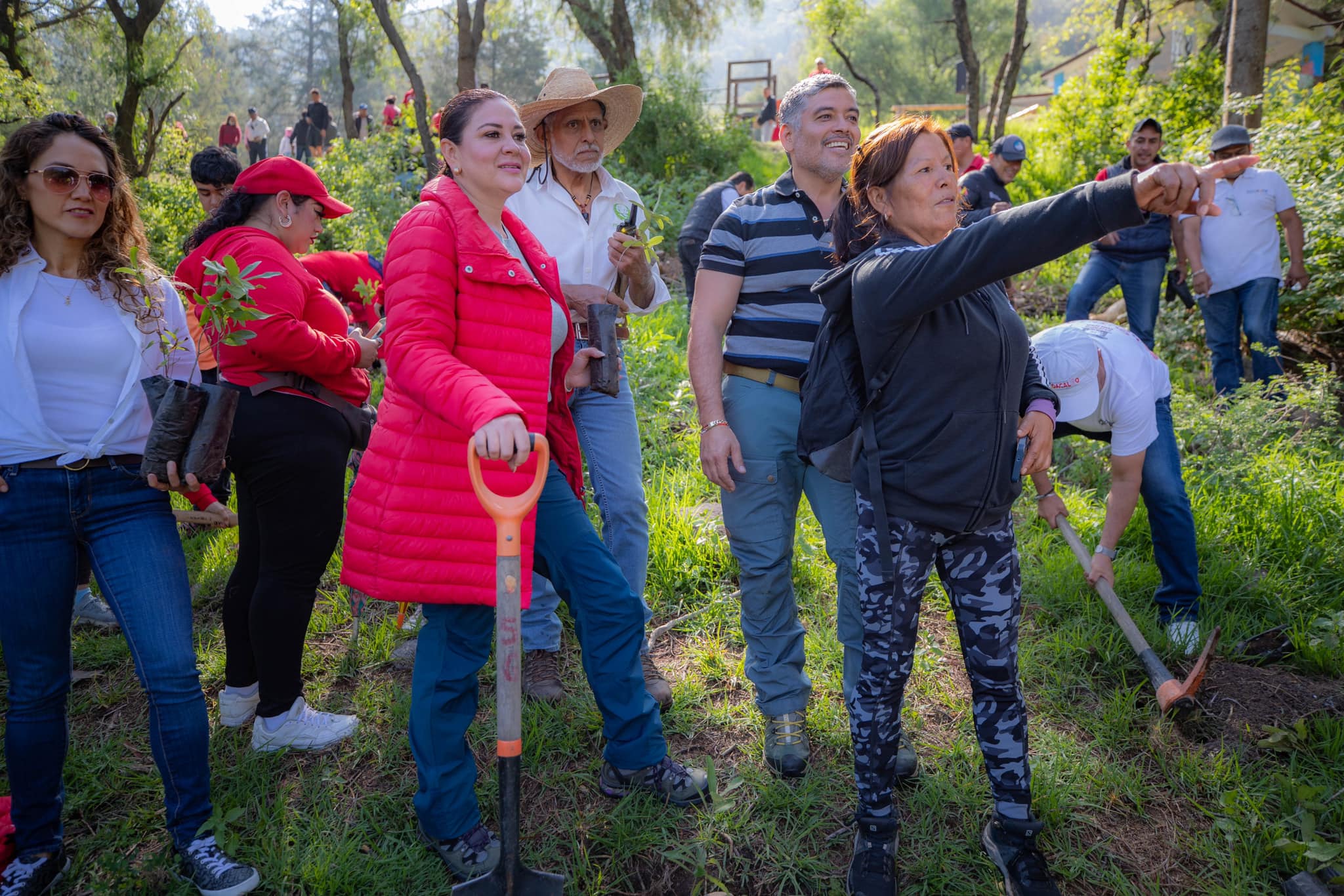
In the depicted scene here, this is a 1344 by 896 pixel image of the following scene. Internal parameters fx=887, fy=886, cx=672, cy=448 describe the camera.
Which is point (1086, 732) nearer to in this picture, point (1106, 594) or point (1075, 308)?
point (1106, 594)

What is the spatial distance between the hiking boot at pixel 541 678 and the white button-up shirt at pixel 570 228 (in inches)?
56.9

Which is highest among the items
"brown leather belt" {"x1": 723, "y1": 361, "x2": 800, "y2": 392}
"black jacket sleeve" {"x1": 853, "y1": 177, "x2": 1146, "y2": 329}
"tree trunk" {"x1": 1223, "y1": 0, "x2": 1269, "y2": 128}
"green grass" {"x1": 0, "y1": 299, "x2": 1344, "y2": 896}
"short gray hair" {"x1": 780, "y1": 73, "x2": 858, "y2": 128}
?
"tree trunk" {"x1": 1223, "y1": 0, "x2": 1269, "y2": 128}

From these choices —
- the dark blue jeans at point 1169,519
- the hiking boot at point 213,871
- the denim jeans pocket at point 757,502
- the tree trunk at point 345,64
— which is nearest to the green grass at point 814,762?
the hiking boot at point 213,871

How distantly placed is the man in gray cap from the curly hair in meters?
6.35

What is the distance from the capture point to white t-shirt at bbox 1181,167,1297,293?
242 inches

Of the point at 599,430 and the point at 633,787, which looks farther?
the point at 599,430

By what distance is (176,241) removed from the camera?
908 cm

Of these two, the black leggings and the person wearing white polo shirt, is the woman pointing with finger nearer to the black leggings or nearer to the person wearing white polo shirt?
the person wearing white polo shirt

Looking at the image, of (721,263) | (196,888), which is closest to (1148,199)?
(721,263)

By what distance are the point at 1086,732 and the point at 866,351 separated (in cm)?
194

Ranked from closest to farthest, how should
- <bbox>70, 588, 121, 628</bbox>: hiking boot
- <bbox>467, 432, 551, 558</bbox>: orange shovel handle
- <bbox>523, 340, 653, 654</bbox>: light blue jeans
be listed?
<bbox>467, 432, 551, 558</bbox>: orange shovel handle, <bbox>523, 340, 653, 654</bbox>: light blue jeans, <bbox>70, 588, 121, 628</bbox>: hiking boot

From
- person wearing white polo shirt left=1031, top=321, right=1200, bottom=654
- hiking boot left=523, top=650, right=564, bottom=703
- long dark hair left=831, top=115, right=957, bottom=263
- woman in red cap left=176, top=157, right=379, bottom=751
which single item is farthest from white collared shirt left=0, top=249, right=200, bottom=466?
person wearing white polo shirt left=1031, top=321, right=1200, bottom=654

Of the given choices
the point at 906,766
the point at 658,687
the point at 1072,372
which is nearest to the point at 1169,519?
the point at 1072,372

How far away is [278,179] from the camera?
10.4 feet
